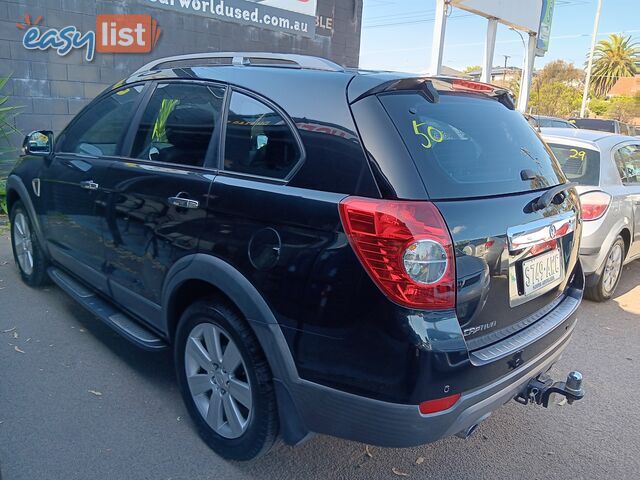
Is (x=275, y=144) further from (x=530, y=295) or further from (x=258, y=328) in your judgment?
(x=530, y=295)

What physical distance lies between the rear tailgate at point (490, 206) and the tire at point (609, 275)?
8.39 ft

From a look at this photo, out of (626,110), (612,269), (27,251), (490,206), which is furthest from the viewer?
(626,110)

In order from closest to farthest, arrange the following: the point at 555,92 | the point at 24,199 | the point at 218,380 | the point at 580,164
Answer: the point at 218,380, the point at 24,199, the point at 580,164, the point at 555,92

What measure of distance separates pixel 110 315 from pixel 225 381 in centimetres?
123

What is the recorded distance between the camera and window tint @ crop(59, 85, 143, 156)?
336 cm

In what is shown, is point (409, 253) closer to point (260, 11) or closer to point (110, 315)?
point (110, 315)

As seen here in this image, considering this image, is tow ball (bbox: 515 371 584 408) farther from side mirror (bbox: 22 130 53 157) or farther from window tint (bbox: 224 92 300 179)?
side mirror (bbox: 22 130 53 157)

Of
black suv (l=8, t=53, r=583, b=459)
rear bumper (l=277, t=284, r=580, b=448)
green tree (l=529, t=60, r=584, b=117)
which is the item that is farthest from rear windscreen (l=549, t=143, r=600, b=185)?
green tree (l=529, t=60, r=584, b=117)

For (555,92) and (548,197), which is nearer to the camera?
(548,197)

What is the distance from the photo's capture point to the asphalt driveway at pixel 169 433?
2.55 metres

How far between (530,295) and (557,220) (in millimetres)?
428

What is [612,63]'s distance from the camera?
178 feet

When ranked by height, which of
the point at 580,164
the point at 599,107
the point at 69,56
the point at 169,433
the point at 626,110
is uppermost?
the point at 599,107

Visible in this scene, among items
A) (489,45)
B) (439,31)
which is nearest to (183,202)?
(439,31)
